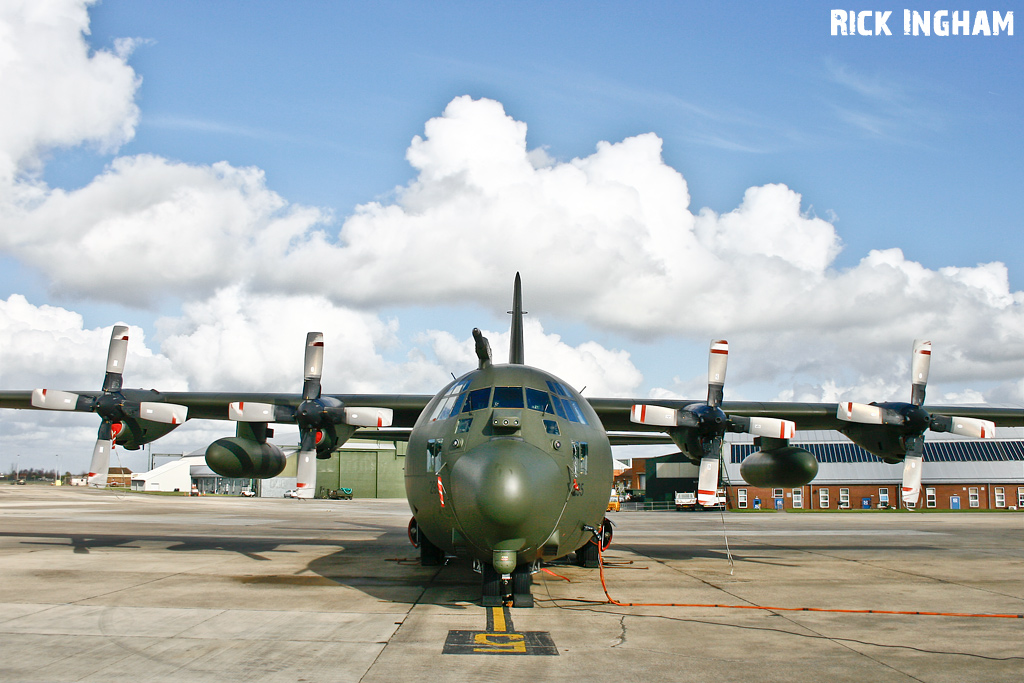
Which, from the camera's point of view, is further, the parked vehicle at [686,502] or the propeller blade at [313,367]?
the parked vehicle at [686,502]

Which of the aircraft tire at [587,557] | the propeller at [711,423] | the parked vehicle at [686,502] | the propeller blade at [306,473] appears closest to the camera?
the aircraft tire at [587,557]

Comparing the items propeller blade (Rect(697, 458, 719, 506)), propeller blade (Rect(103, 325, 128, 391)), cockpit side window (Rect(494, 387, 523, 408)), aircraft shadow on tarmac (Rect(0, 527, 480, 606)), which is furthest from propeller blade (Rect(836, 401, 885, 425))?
propeller blade (Rect(103, 325, 128, 391))

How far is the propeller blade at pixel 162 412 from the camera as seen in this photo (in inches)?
671

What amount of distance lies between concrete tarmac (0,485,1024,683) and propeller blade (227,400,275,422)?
10.2ft

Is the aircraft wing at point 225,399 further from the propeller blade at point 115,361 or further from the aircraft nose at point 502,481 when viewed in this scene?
the aircraft nose at point 502,481

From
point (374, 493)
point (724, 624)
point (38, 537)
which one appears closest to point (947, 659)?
point (724, 624)

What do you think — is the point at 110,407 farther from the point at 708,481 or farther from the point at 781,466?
the point at 781,466

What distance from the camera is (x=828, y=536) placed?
1038 inches

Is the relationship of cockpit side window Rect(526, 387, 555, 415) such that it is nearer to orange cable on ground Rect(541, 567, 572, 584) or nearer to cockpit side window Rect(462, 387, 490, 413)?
cockpit side window Rect(462, 387, 490, 413)

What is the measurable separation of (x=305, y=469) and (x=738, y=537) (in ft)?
53.0

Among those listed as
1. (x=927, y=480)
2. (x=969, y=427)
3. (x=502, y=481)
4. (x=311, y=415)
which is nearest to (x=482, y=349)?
(x=502, y=481)

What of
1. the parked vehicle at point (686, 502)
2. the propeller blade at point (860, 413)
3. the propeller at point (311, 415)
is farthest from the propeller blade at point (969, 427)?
the parked vehicle at point (686, 502)

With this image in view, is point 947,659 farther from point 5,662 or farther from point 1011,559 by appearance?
point 1011,559

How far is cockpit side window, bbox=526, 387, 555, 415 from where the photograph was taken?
10.9 m
